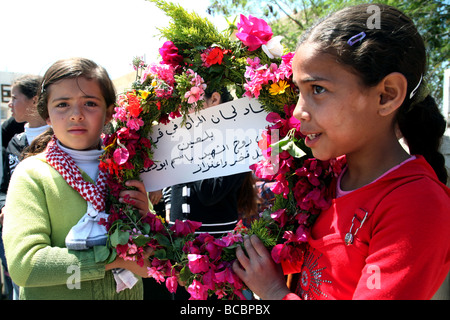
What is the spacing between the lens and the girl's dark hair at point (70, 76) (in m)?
1.81

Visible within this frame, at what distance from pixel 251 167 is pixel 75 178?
32.2 inches

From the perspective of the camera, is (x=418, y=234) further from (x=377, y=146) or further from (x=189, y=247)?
(x=189, y=247)

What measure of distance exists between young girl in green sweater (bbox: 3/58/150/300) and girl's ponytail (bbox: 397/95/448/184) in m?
1.18

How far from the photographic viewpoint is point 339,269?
46.4 inches

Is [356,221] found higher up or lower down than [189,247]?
higher up

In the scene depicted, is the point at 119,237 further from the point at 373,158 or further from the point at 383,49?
the point at 383,49

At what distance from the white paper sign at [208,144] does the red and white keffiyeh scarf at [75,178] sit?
250 mm

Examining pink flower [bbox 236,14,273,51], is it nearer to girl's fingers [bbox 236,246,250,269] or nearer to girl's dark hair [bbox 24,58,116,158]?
girl's dark hair [bbox 24,58,116,158]

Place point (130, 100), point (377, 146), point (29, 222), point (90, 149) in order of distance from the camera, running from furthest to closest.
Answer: point (90, 149) → point (130, 100) → point (29, 222) → point (377, 146)

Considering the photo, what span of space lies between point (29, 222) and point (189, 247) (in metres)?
0.68

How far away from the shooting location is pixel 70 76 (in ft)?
5.90

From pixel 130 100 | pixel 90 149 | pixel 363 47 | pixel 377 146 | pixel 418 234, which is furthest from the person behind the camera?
pixel 90 149

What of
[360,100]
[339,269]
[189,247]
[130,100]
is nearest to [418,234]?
[339,269]

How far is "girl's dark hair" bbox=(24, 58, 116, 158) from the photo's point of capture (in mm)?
1806
